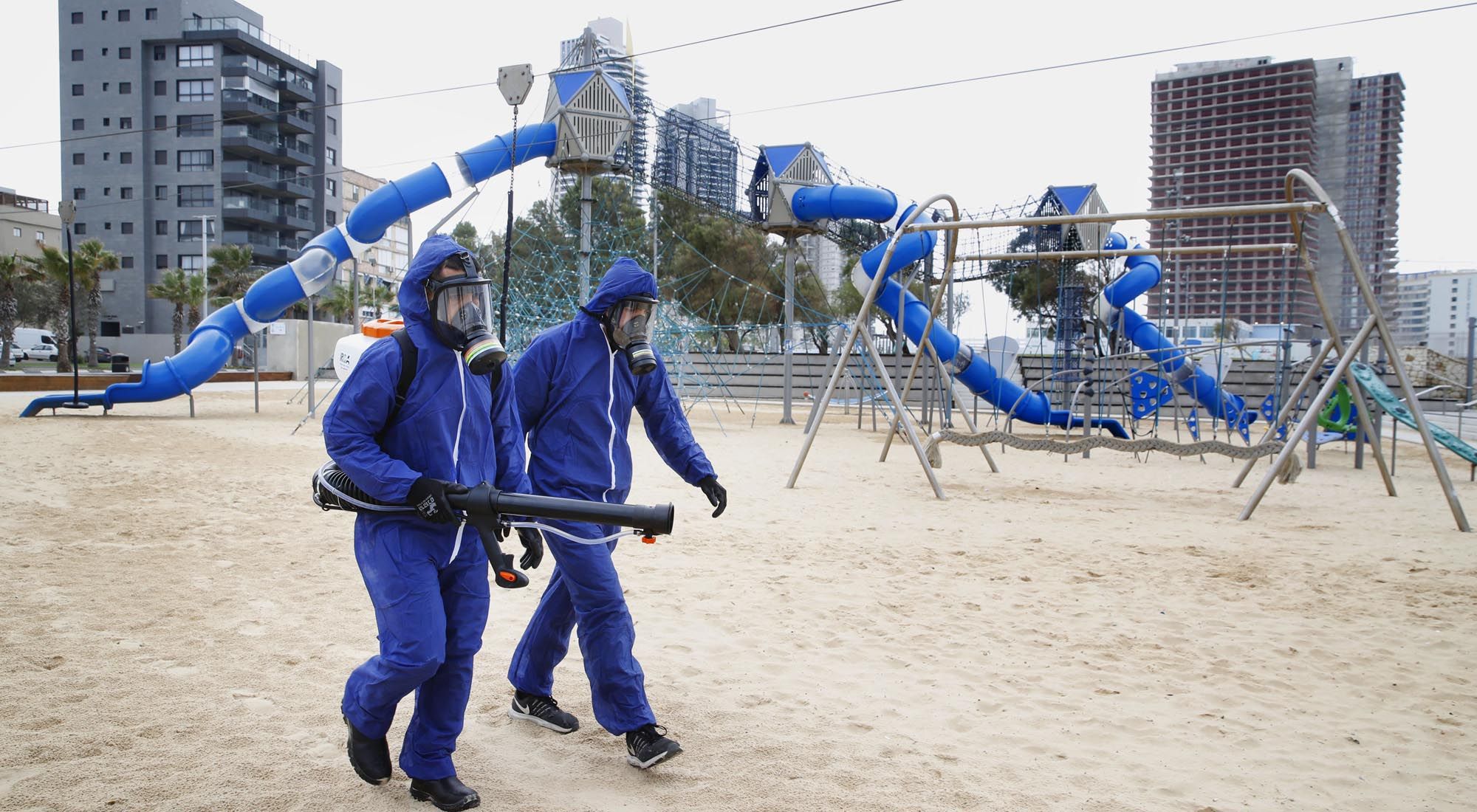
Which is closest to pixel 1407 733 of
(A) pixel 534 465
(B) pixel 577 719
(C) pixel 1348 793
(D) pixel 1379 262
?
(C) pixel 1348 793

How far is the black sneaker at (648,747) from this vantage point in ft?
11.2

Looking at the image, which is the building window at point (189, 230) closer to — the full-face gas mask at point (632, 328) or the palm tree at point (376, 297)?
the palm tree at point (376, 297)

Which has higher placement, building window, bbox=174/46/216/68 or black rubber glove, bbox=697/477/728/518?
building window, bbox=174/46/216/68

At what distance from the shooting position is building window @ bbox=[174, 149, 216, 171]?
56.4m

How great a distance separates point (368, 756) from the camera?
3156 millimetres

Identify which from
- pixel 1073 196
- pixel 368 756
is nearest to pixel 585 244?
pixel 1073 196

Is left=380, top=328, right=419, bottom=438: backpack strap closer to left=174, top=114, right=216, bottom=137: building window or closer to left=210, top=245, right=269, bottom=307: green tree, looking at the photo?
left=210, top=245, right=269, bottom=307: green tree

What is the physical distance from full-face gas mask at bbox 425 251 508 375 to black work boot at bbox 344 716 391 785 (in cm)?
122

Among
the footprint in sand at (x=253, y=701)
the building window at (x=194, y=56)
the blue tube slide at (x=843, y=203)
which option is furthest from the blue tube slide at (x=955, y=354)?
the building window at (x=194, y=56)

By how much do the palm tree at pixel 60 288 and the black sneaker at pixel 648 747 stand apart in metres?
39.2

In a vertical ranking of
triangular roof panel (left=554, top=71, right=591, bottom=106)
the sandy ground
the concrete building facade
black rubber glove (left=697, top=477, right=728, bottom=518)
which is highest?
the concrete building facade

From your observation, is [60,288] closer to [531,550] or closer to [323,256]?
[323,256]

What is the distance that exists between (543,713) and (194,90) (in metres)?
63.0

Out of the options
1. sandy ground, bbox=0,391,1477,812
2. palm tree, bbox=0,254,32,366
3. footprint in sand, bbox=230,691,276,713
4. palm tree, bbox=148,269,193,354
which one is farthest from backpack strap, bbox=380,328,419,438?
palm tree, bbox=148,269,193,354
